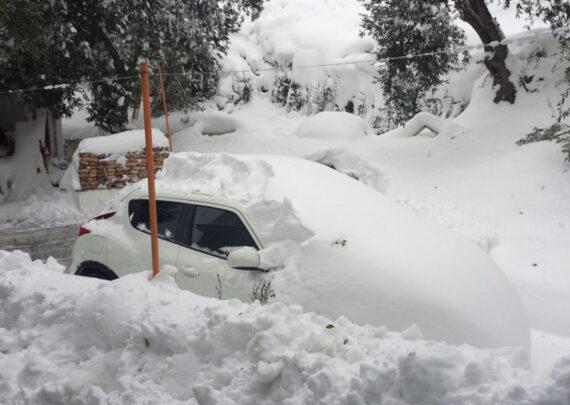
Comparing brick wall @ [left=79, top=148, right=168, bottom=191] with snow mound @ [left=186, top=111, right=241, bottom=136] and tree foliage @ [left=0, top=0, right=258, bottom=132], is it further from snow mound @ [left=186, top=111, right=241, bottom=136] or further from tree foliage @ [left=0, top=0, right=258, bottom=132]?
snow mound @ [left=186, top=111, right=241, bottom=136]

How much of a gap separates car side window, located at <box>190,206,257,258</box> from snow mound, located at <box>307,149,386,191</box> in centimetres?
589

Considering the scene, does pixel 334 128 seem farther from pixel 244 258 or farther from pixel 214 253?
pixel 244 258

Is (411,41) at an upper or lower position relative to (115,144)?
upper

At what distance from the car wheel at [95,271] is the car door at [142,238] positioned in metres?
0.08

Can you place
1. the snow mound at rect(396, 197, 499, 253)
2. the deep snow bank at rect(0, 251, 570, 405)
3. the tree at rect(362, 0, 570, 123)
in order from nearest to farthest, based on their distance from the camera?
the deep snow bank at rect(0, 251, 570, 405) → the snow mound at rect(396, 197, 499, 253) → the tree at rect(362, 0, 570, 123)

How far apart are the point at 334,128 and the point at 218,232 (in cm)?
1288

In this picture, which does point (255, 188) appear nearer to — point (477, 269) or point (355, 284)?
point (355, 284)

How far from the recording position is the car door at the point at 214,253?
13.7ft

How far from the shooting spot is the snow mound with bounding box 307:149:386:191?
1024cm

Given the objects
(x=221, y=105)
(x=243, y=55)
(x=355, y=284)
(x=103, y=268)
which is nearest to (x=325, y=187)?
(x=355, y=284)

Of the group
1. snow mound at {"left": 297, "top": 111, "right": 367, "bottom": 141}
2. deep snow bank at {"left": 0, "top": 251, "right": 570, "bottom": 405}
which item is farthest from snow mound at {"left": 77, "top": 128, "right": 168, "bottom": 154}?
deep snow bank at {"left": 0, "top": 251, "right": 570, "bottom": 405}

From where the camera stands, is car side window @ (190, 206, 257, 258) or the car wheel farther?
the car wheel

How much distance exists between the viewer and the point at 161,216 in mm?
4809

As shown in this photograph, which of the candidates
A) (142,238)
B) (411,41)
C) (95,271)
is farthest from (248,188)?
(411,41)
